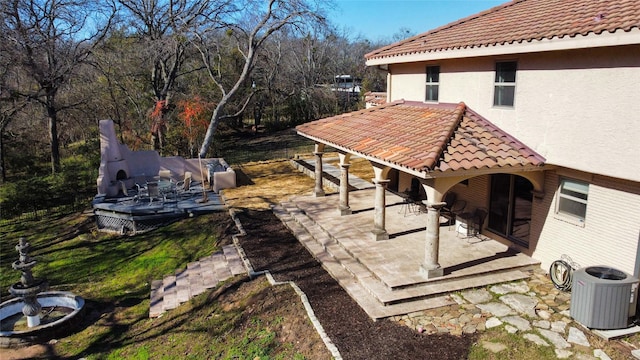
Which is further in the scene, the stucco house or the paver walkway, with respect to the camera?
the paver walkway

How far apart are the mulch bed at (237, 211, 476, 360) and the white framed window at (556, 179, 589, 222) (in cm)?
384

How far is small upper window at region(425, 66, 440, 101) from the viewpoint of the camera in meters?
13.2

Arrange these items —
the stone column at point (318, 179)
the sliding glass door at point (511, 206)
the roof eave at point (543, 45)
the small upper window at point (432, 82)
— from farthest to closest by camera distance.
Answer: the stone column at point (318, 179) < the small upper window at point (432, 82) < the sliding glass door at point (511, 206) < the roof eave at point (543, 45)

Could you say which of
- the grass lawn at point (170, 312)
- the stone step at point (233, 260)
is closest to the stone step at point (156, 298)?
the grass lawn at point (170, 312)

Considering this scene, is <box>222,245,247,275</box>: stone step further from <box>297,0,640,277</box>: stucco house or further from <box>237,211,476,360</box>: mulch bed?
<box>297,0,640,277</box>: stucco house

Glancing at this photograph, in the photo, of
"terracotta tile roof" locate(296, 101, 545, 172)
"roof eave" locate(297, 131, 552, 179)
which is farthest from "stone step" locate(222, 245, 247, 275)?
"roof eave" locate(297, 131, 552, 179)

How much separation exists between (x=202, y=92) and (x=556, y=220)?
31.0m

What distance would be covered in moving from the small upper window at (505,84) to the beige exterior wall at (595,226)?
2.02 m

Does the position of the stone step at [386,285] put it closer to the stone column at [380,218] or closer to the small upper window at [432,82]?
the stone column at [380,218]

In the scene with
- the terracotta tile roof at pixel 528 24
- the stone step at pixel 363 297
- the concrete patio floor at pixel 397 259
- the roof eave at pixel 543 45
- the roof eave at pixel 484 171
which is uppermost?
the terracotta tile roof at pixel 528 24

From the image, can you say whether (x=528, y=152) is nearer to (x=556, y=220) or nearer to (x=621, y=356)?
(x=556, y=220)

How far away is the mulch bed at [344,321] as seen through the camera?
7340 millimetres

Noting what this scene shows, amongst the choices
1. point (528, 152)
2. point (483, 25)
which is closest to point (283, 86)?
point (483, 25)

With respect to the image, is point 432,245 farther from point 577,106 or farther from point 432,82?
point 432,82
